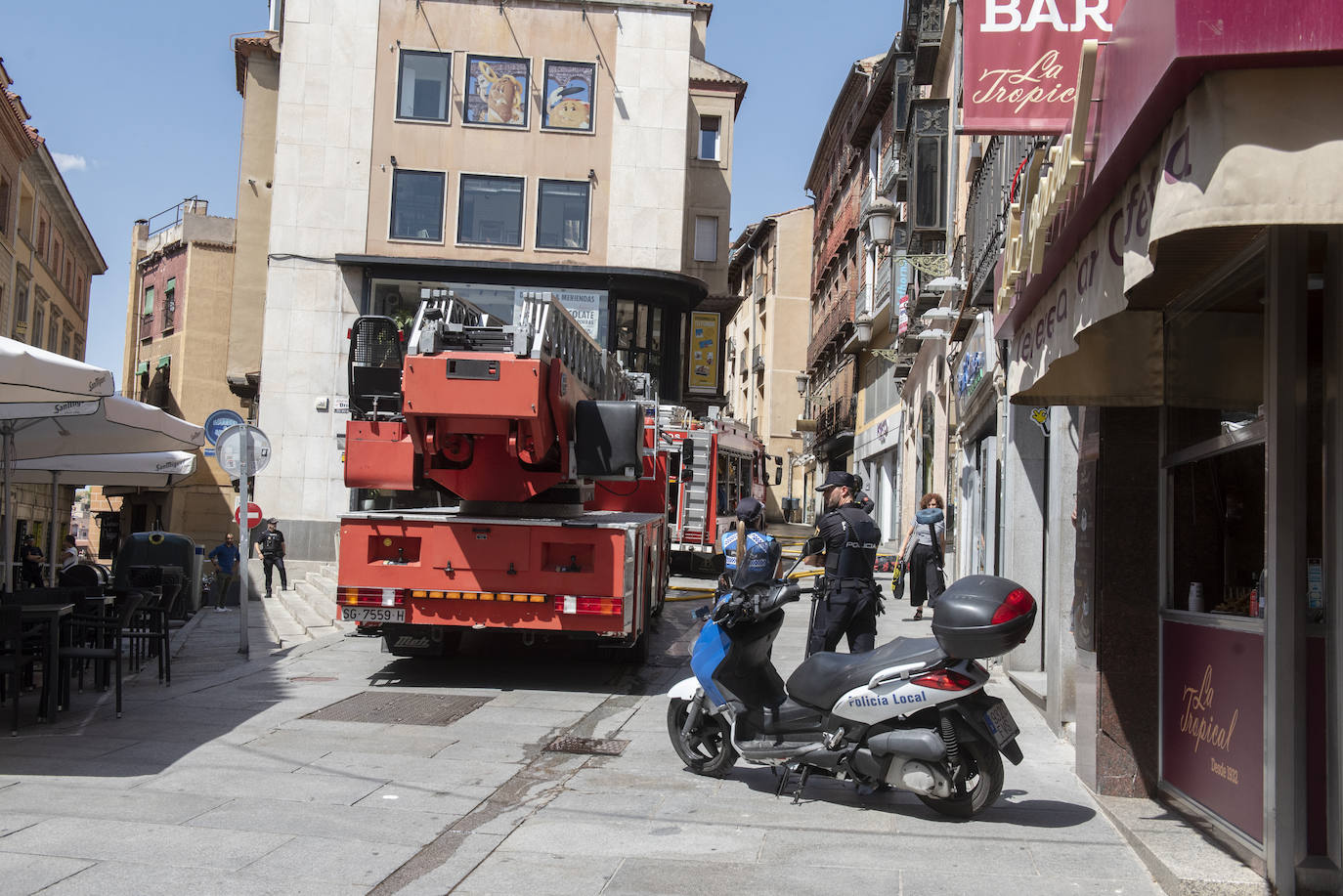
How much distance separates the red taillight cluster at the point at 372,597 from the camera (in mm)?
10602

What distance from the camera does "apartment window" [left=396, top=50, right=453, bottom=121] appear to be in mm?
28312

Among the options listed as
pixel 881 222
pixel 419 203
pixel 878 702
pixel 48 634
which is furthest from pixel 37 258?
pixel 878 702

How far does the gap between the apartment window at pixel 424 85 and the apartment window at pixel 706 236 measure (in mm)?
7762

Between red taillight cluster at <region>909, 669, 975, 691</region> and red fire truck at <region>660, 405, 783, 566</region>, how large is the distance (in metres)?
14.7

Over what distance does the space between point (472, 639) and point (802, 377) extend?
33.4m

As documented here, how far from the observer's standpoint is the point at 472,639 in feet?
45.9

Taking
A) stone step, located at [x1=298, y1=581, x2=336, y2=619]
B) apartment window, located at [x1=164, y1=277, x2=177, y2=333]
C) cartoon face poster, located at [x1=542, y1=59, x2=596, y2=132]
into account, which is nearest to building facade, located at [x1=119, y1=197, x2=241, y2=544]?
apartment window, located at [x1=164, y1=277, x2=177, y2=333]

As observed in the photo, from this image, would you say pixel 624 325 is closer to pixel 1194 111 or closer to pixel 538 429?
pixel 538 429

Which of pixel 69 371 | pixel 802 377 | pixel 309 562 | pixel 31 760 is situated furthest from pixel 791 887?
pixel 802 377

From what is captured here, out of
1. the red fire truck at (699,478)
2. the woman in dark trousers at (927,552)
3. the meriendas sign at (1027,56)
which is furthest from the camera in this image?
the red fire truck at (699,478)

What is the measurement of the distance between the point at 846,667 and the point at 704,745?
4.00ft

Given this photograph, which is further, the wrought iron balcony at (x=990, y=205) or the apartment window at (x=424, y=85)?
the apartment window at (x=424, y=85)

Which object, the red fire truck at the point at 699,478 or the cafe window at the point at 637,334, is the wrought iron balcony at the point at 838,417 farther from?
the red fire truck at the point at 699,478

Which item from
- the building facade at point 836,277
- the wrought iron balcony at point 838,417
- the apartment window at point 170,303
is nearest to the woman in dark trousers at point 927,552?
the building facade at point 836,277
